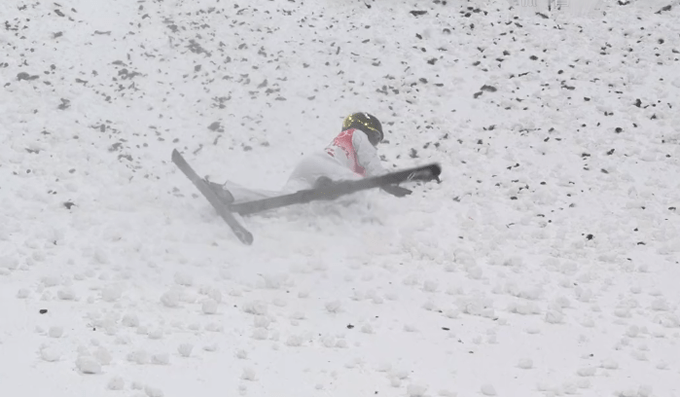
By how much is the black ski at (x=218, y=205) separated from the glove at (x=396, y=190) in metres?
1.61

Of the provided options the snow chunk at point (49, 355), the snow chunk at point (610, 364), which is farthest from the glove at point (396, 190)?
the snow chunk at point (49, 355)

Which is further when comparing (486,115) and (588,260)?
(486,115)

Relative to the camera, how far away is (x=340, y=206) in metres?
8.07

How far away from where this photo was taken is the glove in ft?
25.9

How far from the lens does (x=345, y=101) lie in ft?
36.5

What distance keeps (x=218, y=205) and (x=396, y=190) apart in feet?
6.02

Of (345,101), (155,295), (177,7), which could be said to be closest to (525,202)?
(345,101)

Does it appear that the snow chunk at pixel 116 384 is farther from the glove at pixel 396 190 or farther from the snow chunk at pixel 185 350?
the glove at pixel 396 190

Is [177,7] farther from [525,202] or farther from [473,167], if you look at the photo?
[525,202]

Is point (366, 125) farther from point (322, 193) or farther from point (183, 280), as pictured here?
point (183, 280)

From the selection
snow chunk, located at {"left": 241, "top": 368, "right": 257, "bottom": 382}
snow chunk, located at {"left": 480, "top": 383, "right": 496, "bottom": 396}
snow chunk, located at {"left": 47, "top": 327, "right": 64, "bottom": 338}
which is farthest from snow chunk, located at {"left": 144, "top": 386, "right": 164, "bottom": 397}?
snow chunk, located at {"left": 480, "top": 383, "right": 496, "bottom": 396}

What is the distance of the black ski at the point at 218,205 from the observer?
725 centimetres

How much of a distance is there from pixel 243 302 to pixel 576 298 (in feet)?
9.04

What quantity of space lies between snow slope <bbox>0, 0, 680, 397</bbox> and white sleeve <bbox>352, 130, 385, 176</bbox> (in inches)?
12.1
